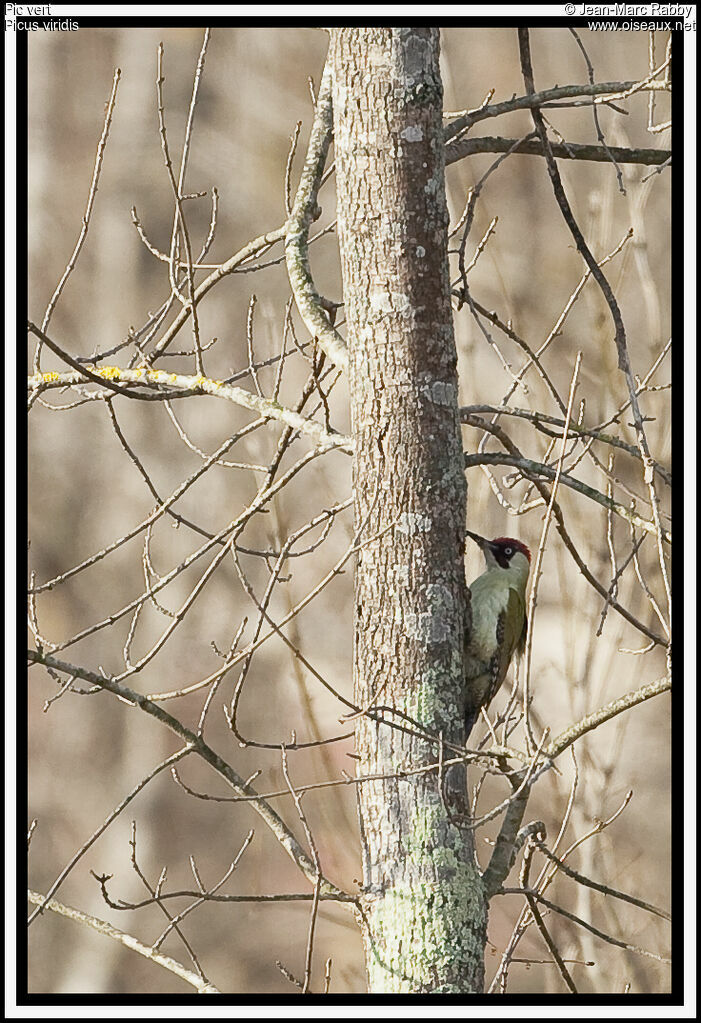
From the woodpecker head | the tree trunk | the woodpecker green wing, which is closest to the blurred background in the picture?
the woodpecker head

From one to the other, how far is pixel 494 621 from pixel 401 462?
0.58 meters

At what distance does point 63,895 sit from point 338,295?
4635mm

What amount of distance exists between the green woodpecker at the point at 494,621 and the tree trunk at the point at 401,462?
0.18m

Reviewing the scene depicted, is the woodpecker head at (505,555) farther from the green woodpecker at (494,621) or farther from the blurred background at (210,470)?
the blurred background at (210,470)

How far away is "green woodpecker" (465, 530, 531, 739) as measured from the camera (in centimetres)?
205

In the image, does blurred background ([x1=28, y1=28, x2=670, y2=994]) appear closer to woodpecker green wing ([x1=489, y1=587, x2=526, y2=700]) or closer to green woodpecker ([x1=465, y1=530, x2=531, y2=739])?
green woodpecker ([x1=465, y1=530, x2=531, y2=739])

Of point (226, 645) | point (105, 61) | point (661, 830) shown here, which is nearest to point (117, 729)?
point (226, 645)

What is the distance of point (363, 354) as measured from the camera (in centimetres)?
186

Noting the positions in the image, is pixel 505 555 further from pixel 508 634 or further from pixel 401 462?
pixel 401 462

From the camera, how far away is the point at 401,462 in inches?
71.8

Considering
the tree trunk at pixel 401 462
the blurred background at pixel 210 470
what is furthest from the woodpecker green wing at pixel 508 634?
the blurred background at pixel 210 470

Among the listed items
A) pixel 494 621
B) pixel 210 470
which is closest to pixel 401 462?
pixel 494 621
